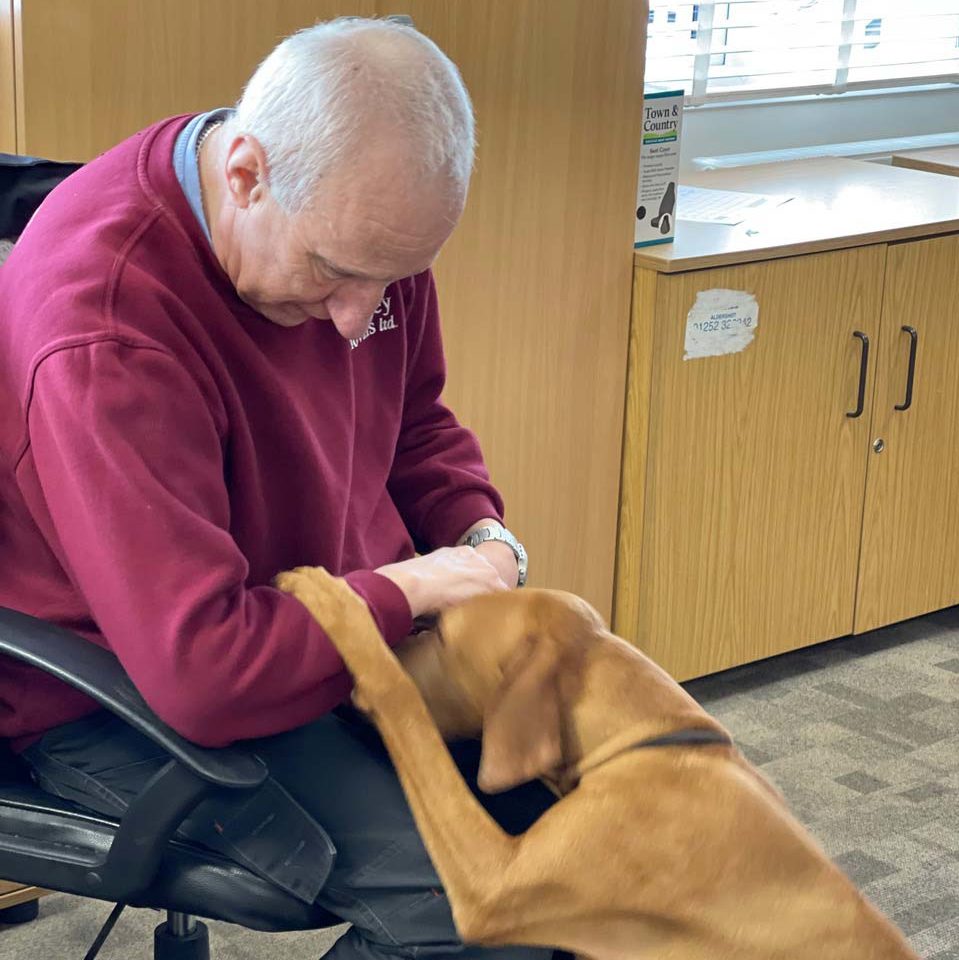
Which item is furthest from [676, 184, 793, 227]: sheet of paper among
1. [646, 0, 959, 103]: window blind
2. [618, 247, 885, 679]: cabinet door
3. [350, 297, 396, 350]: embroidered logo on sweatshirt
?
[350, 297, 396, 350]: embroidered logo on sweatshirt

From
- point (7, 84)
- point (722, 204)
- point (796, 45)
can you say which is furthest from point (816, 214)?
point (7, 84)

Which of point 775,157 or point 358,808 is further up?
point 775,157

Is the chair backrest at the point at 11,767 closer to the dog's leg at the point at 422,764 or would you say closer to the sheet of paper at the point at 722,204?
the dog's leg at the point at 422,764

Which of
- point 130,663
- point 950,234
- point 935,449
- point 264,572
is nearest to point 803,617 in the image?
point 935,449

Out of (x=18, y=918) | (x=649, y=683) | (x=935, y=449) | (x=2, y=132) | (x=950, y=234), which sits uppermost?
(x=2, y=132)

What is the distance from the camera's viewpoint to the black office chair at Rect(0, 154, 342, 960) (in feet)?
3.78

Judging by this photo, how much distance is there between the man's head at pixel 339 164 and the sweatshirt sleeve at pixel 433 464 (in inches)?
13.2

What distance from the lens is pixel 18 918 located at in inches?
79.8

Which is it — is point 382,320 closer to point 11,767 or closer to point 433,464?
point 433,464

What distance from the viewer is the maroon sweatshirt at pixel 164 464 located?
3.76 feet

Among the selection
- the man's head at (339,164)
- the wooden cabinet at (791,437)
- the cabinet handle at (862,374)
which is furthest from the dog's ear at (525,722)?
the cabinet handle at (862,374)

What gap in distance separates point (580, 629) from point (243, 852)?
14.1 inches

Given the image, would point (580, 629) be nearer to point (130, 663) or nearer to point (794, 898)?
point (794, 898)

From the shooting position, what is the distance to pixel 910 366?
279 centimetres
